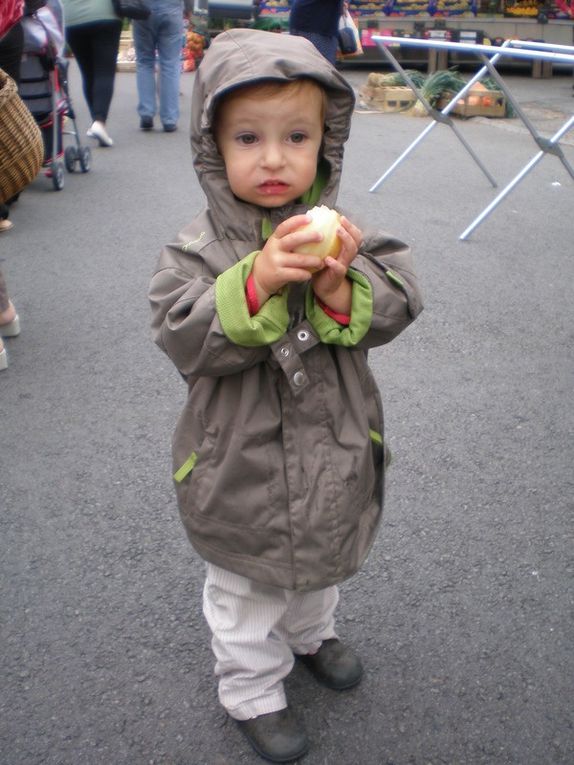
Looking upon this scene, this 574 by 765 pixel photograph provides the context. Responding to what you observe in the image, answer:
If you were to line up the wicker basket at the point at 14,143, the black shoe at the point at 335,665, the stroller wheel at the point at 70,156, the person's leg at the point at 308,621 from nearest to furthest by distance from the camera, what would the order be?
the person's leg at the point at 308,621 < the black shoe at the point at 335,665 < the wicker basket at the point at 14,143 < the stroller wheel at the point at 70,156

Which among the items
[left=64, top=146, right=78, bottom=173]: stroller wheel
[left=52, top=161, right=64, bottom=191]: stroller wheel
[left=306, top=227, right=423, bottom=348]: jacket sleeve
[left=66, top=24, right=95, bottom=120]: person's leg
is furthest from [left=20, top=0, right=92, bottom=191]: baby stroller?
[left=306, top=227, right=423, bottom=348]: jacket sleeve

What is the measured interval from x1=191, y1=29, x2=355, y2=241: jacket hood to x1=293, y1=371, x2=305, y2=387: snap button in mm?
294

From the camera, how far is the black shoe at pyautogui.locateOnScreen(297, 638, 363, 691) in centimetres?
228

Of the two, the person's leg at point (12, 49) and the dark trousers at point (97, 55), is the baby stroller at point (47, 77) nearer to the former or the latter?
the person's leg at point (12, 49)

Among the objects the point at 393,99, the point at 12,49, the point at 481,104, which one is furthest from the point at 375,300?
the point at 393,99

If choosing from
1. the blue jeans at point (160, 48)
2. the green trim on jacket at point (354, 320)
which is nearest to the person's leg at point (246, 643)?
the green trim on jacket at point (354, 320)

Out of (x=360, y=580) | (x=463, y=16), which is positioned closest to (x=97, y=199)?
→ (x=360, y=580)

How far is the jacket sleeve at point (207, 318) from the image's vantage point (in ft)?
5.45

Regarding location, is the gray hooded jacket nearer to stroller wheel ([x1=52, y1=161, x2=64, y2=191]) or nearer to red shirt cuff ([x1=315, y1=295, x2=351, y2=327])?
red shirt cuff ([x1=315, y1=295, x2=351, y2=327])

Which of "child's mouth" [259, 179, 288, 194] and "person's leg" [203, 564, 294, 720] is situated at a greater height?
"child's mouth" [259, 179, 288, 194]

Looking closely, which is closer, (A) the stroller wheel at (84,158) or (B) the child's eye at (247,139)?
(B) the child's eye at (247,139)

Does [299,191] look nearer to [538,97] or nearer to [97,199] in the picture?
[97,199]

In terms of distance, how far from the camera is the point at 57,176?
7.06 meters

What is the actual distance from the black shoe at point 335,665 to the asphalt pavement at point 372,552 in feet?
0.13
